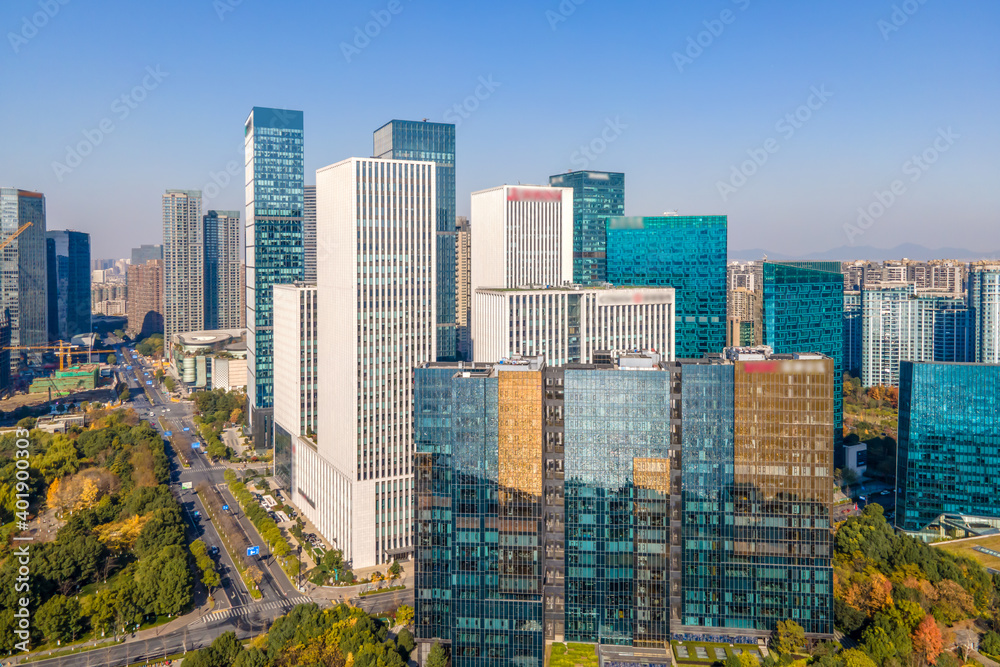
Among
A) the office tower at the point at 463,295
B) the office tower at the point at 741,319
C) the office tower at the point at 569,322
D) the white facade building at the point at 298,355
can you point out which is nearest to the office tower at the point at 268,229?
the white facade building at the point at 298,355

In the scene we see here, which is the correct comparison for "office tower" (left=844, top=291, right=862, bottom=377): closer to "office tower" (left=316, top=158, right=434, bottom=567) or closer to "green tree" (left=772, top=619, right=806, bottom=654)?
"green tree" (left=772, top=619, right=806, bottom=654)

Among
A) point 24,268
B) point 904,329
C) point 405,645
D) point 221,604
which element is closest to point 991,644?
point 405,645

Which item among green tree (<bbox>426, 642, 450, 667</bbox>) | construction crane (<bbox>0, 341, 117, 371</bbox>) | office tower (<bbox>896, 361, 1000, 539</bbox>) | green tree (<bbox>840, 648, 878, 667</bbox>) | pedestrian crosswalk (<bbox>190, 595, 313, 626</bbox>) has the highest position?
construction crane (<bbox>0, 341, 117, 371</bbox>)

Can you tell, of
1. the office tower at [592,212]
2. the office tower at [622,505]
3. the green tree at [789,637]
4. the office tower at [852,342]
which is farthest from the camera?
the office tower at [852,342]

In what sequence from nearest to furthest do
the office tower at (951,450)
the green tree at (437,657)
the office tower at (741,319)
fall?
the green tree at (437,657) < the office tower at (951,450) < the office tower at (741,319)

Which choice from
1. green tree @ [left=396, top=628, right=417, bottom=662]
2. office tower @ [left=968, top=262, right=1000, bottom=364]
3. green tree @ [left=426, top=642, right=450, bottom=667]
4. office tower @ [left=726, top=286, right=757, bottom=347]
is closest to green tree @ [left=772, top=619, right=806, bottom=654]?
green tree @ [left=426, top=642, right=450, bottom=667]

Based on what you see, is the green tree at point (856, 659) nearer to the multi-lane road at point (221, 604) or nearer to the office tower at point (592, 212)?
the multi-lane road at point (221, 604)
